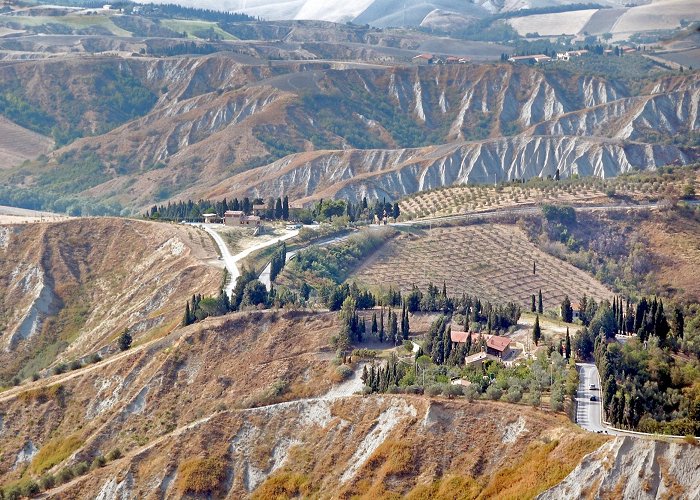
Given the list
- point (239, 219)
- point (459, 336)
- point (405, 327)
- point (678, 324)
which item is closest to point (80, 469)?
point (405, 327)

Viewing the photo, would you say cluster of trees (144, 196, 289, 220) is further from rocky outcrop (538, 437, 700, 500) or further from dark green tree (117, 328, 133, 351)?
rocky outcrop (538, 437, 700, 500)

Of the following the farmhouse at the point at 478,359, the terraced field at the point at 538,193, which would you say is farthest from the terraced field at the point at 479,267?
the farmhouse at the point at 478,359

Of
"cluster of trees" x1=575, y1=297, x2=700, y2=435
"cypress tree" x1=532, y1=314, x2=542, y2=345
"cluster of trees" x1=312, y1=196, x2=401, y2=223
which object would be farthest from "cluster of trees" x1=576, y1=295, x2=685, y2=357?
"cluster of trees" x1=312, y1=196, x2=401, y2=223

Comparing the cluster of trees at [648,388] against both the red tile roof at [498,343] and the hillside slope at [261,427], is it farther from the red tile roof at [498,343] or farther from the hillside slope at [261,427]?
the red tile roof at [498,343]

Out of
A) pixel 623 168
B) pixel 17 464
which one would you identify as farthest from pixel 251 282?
pixel 623 168

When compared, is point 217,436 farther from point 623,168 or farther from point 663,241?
point 623,168

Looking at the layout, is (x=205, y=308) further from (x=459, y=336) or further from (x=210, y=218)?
(x=210, y=218)
